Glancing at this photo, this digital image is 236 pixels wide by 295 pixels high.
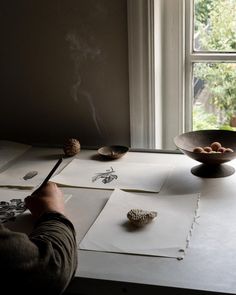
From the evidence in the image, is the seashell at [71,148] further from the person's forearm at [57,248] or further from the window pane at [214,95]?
the person's forearm at [57,248]

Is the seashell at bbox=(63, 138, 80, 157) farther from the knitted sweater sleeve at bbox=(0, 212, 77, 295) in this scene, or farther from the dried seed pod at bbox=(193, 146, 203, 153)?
the knitted sweater sleeve at bbox=(0, 212, 77, 295)

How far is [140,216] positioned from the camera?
117 centimetres

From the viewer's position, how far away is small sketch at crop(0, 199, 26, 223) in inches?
49.2

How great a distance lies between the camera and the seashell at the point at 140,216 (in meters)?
1.17

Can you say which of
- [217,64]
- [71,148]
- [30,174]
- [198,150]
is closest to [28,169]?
[30,174]

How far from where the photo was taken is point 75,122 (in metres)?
1.81

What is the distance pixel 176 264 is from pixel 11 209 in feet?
1.54

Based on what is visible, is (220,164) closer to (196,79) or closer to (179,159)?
(179,159)

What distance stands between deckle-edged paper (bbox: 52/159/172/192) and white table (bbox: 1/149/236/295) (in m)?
0.12

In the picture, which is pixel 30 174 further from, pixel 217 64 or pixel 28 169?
pixel 217 64

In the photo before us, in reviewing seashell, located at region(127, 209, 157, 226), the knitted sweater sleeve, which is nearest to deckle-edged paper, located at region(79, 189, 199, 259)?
seashell, located at region(127, 209, 157, 226)

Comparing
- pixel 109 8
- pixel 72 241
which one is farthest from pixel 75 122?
pixel 72 241

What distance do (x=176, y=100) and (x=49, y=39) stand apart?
0.48 m

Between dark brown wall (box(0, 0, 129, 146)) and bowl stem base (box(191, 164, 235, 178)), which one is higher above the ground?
dark brown wall (box(0, 0, 129, 146))
